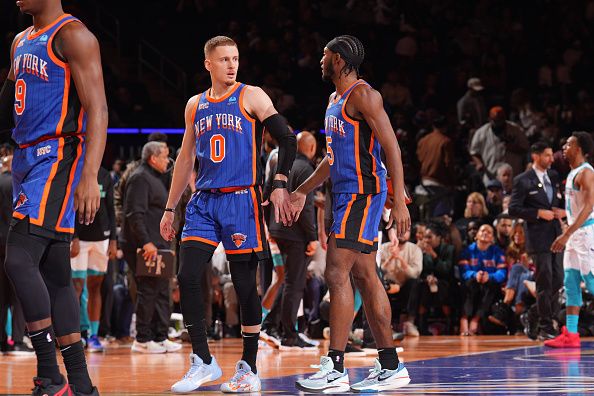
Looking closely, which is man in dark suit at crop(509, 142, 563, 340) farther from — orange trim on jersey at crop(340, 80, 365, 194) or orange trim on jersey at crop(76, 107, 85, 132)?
orange trim on jersey at crop(76, 107, 85, 132)

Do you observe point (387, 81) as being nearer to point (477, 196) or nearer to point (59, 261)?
point (477, 196)

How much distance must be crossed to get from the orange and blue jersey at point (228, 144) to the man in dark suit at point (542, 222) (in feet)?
19.0

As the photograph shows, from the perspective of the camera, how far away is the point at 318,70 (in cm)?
1956

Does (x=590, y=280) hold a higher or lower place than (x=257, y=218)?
lower

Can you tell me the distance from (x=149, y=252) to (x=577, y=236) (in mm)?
4185

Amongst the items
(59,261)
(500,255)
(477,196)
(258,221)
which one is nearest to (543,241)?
(500,255)

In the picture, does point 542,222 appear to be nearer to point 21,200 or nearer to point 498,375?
point 498,375

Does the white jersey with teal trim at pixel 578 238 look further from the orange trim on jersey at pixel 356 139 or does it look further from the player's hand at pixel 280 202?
the player's hand at pixel 280 202

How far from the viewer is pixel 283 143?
687cm

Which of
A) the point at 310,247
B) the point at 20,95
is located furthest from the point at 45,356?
the point at 310,247

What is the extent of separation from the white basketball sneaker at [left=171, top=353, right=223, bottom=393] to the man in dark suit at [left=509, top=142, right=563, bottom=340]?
588cm

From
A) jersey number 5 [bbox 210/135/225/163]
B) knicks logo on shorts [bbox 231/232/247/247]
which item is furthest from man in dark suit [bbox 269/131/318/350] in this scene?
knicks logo on shorts [bbox 231/232/247/247]

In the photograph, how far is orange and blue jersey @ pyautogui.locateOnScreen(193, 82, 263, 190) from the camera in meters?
6.92

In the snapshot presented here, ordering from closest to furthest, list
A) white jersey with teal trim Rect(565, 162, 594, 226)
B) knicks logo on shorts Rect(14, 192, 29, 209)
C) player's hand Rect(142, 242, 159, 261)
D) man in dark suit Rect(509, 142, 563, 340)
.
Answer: knicks logo on shorts Rect(14, 192, 29, 209)
player's hand Rect(142, 242, 159, 261)
white jersey with teal trim Rect(565, 162, 594, 226)
man in dark suit Rect(509, 142, 563, 340)
